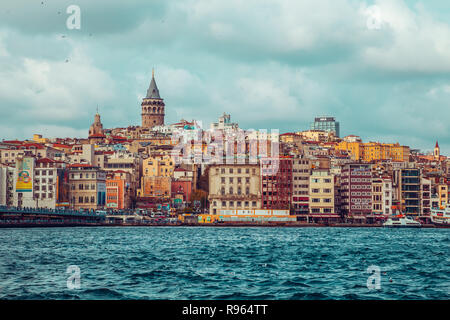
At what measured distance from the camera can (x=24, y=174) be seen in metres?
113

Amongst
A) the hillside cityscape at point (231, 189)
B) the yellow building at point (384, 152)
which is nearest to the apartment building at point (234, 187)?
the hillside cityscape at point (231, 189)

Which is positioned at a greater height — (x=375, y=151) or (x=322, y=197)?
(x=375, y=151)

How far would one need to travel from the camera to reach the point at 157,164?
126438 millimetres

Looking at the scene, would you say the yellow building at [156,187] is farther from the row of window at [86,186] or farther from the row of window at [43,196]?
the row of window at [43,196]

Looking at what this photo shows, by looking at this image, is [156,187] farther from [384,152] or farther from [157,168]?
[384,152]

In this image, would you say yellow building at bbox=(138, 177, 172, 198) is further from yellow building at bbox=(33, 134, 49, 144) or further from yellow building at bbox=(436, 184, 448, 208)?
yellow building at bbox=(33, 134, 49, 144)

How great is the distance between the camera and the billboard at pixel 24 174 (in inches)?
4429

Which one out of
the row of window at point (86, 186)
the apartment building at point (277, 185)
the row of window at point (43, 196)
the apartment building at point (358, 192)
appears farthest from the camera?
the row of window at point (86, 186)

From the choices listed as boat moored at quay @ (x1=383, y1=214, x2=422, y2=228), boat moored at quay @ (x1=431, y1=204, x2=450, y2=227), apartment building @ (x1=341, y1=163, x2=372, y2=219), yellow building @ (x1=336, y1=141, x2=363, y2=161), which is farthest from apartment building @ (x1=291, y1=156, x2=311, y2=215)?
yellow building @ (x1=336, y1=141, x2=363, y2=161)

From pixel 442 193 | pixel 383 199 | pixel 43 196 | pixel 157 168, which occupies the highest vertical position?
pixel 157 168

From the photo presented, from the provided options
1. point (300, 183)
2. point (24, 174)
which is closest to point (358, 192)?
point (300, 183)

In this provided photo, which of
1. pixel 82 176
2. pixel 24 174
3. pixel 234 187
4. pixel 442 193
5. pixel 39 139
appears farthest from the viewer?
pixel 39 139
